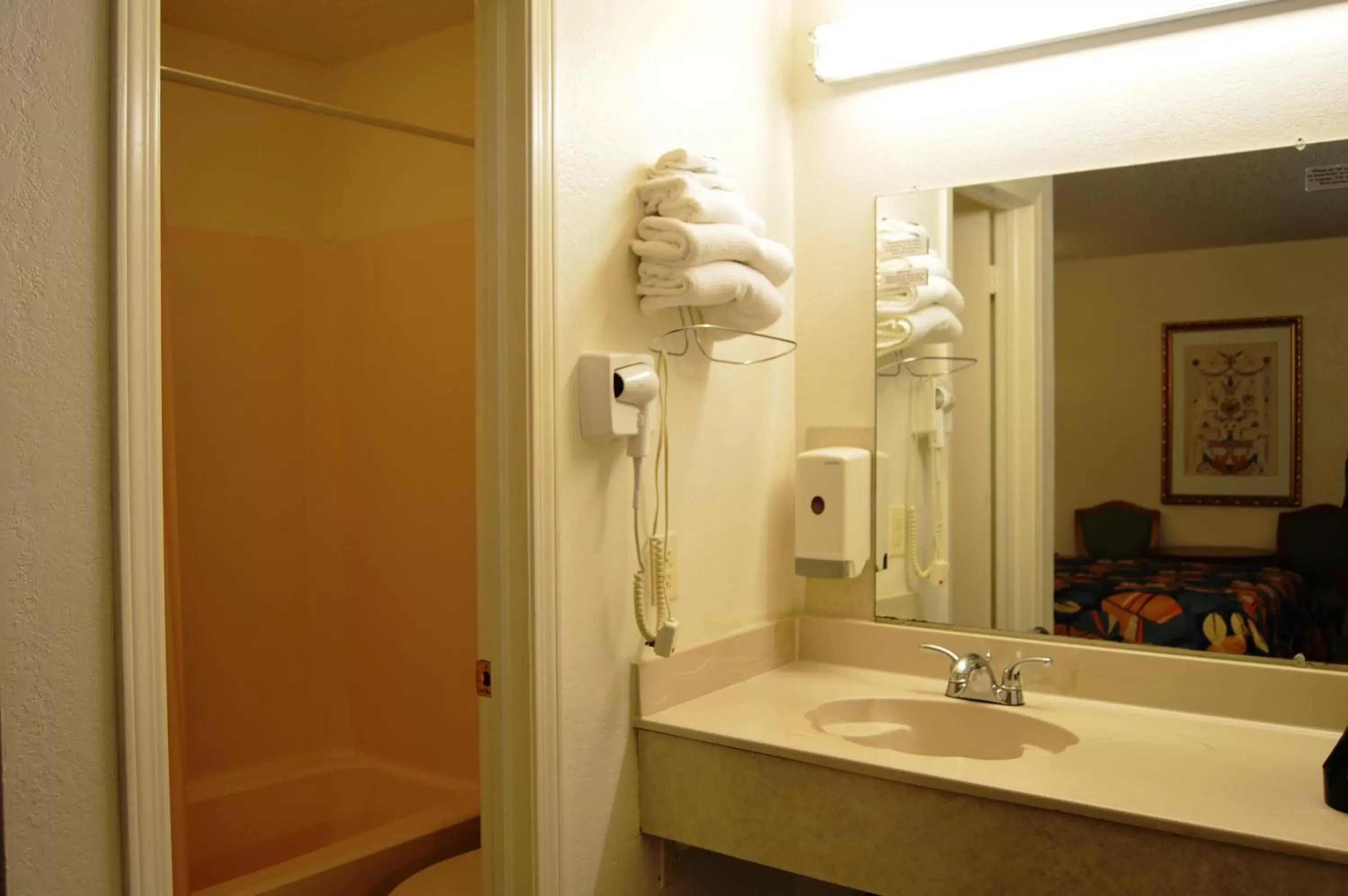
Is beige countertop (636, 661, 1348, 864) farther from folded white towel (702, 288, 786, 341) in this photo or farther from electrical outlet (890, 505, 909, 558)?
folded white towel (702, 288, 786, 341)

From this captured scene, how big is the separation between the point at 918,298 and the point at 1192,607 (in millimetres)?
732

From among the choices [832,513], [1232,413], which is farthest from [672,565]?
[1232,413]

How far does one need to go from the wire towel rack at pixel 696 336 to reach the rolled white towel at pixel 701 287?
0.14 ft

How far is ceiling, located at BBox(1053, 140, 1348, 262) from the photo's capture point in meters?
1.69

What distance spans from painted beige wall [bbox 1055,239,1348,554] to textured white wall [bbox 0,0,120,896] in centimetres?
152

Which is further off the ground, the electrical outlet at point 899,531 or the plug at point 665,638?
the electrical outlet at point 899,531

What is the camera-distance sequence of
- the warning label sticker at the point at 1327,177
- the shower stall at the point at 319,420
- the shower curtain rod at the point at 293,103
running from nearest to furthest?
1. the warning label sticker at the point at 1327,177
2. the shower curtain rod at the point at 293,103
3. the shower stall at the point at 319,420

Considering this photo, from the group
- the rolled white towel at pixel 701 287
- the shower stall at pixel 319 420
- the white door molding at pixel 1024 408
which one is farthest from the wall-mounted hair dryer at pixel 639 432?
the shower stall at pixel 319 420

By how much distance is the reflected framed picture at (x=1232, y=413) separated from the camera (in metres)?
1.72

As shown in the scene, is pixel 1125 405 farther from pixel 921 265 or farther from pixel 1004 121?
pixel 1004 121

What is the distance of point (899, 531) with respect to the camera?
2.11 metres

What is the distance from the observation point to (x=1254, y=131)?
174 cm

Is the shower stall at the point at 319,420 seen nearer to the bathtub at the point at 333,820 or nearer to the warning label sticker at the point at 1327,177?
the bathtub at the point at 333,820

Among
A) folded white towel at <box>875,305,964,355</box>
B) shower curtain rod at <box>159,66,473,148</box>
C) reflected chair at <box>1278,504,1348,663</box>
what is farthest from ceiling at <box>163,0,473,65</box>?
reflected chair at <box>1278,504,1348,663</box>
